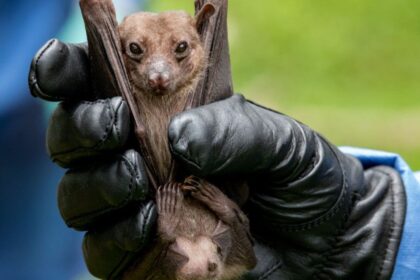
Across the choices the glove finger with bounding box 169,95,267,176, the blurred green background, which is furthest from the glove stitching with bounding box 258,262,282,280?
the blurred green background

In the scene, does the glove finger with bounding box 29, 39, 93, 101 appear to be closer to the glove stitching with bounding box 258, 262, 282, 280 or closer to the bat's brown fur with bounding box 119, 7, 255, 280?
the bat's brown fur with bounding box 119, 7, 255, 280

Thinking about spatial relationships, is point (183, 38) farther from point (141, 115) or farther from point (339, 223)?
point (339, 223)

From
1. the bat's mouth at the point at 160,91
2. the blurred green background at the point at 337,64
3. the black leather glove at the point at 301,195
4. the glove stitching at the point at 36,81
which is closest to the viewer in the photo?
the glove stitching at the point at 36,81

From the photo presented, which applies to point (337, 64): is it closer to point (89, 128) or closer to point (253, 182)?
point (253, 182)

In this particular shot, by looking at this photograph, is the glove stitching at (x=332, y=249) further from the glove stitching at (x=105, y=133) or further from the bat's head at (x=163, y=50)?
the glove stitching at (x=105, y=133)

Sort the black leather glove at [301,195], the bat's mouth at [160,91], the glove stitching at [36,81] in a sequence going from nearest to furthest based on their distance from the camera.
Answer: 1. the glove stitching at [36,81]
2. the black leather glove at [301,195]
3. the bat's mouth at [160,91]

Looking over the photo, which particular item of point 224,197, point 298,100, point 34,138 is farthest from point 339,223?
point 298,100

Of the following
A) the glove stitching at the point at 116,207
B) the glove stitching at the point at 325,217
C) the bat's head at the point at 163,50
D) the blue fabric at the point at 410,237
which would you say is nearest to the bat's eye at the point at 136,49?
the bat's head at the point at 163,50
